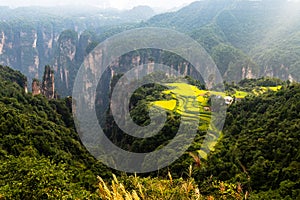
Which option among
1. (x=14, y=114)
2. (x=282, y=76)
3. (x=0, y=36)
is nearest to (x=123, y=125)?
(x=14, y=114)

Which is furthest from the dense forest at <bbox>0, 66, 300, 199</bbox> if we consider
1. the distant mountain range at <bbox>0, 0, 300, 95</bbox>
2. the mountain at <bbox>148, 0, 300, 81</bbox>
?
the distant mountain range at <bbox>0, 0, 300, 95</bbox>

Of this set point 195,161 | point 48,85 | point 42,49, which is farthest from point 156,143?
point 42,49

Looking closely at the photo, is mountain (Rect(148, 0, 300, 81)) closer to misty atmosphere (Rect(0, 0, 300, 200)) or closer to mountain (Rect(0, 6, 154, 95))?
misty atmosphere (Rect(0, 0, 300, 200))

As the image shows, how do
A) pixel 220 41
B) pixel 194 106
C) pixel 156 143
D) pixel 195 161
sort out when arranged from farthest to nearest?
pixel 220 41
pixel 194 106
pixel 156 143
pixel 195 161

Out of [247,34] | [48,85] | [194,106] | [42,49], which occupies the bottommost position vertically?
[42,49]

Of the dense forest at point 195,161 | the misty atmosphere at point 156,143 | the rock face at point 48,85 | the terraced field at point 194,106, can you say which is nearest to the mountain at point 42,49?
the misty atmosphere at point 156,143

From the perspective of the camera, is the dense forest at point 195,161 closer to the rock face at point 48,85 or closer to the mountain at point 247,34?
the rock face at point 48,85

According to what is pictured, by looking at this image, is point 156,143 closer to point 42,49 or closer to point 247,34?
point 247,34

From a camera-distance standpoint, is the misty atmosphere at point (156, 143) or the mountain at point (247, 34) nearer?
the misty atmosphere at point (156, 143)

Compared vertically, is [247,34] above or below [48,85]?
above

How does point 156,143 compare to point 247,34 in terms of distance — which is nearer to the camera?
point 156,143
